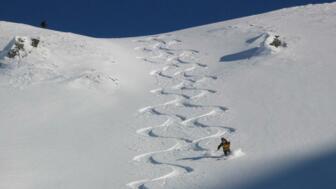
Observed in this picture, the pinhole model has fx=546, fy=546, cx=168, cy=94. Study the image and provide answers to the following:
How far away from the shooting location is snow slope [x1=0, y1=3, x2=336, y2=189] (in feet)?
31.8

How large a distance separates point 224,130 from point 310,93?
9.99 feet

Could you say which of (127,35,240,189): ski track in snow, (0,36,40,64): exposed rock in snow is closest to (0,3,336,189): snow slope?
(127,35,240,189): ski track in snow

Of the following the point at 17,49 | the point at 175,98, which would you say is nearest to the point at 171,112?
the point at 175,98

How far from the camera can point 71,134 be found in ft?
40.3

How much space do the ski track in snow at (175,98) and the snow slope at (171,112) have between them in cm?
3

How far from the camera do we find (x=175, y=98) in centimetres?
1493

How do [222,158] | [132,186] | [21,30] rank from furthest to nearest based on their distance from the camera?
[21,30], [222,158], [132,186]

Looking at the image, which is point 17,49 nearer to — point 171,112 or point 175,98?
point 175,98

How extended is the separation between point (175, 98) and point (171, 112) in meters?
1.24

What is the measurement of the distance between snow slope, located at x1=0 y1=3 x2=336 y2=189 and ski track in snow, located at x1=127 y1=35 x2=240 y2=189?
0.03 m

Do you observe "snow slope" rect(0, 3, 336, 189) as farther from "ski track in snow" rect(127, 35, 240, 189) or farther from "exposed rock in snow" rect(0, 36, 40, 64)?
"exposed rock in snow" rect(0, 36, 40, 64)

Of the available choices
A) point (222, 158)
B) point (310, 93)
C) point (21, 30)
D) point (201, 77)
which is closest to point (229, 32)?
point (201, 77)

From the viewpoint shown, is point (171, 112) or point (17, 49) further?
point (17, 49)

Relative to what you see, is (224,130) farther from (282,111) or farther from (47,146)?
(47,146)
